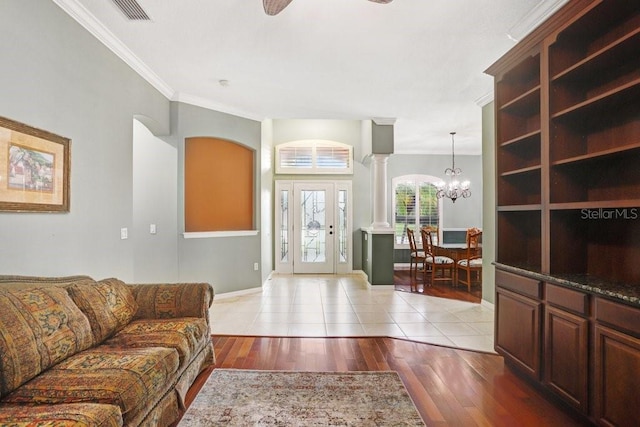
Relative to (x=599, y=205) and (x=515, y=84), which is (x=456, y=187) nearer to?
(x=515, y=84)

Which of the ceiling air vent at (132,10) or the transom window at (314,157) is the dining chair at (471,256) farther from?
the ceiling air vent at (132,10)

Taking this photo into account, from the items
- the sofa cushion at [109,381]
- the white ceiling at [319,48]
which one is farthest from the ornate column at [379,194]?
the sofa cushion at [109,381]

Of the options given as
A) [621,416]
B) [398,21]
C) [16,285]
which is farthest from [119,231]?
[621,416]

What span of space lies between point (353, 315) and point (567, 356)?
7.93 feet

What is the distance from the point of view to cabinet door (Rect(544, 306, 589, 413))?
1896 millimetres

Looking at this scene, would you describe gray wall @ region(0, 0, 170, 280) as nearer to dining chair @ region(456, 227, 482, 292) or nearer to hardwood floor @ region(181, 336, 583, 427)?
hardwood floor @ region(181, 336, 583, 427)

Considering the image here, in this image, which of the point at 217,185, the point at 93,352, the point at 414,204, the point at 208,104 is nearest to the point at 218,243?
the point at 217,185

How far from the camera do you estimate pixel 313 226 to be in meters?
7.08

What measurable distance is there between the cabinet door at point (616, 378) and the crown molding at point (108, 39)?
13.5 feet

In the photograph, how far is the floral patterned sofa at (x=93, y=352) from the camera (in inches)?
57.1

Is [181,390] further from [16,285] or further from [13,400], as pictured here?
[16,285]

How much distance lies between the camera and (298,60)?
3357mm

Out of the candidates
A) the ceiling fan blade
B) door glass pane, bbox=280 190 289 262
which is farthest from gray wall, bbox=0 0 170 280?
door glass pane, bbox=280 190 289 262

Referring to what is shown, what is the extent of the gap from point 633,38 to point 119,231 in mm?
4112
